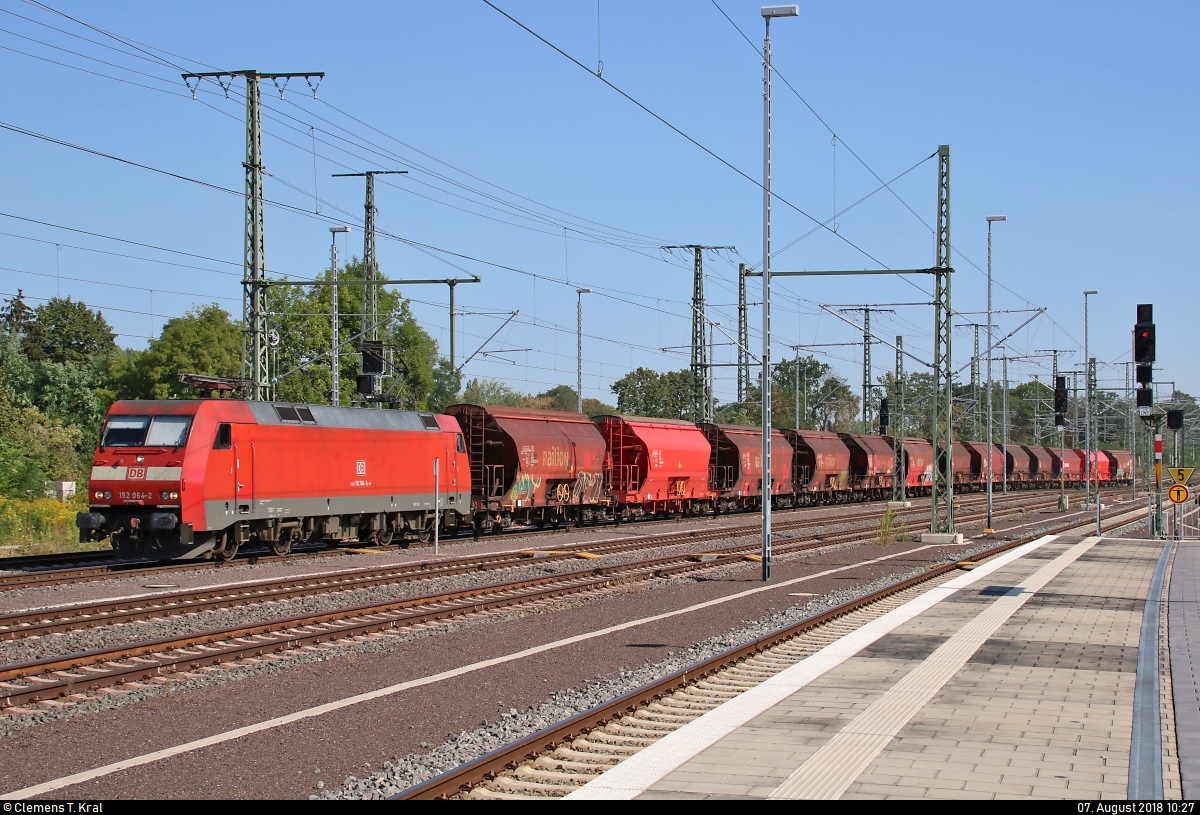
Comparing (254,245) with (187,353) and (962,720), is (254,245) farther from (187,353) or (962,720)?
(187,353)

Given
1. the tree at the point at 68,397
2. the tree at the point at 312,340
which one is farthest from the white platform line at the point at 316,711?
the tree at the point at 68,397

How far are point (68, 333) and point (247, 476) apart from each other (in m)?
82.5

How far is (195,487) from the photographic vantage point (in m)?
22.4

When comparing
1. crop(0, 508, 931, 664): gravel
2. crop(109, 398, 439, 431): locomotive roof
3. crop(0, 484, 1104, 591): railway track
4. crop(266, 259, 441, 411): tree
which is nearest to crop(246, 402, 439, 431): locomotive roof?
crop(109, 398, 439, 431): locomotive roof

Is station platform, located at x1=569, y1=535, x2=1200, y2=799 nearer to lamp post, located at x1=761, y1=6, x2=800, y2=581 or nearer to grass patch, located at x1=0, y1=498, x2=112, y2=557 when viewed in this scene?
lamp post, located at x1=761, y1=6, x2=800, y2=581

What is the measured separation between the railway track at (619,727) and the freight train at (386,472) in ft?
42.5

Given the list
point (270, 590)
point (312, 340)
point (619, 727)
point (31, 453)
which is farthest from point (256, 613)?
point (312, 340)

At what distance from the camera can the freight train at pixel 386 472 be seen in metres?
22.6

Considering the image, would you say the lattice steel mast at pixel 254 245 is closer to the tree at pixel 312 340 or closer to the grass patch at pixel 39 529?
the grass patch at pixel 39 529

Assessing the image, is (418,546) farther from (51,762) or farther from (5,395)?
(5,395)

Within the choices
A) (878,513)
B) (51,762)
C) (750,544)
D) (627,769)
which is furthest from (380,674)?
(878,513)

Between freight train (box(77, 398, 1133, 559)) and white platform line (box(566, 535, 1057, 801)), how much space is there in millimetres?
13616

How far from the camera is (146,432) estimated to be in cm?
2277

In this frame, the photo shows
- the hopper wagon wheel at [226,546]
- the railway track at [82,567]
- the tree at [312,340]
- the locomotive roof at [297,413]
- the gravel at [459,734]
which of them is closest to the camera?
the gravel at [459,734]
